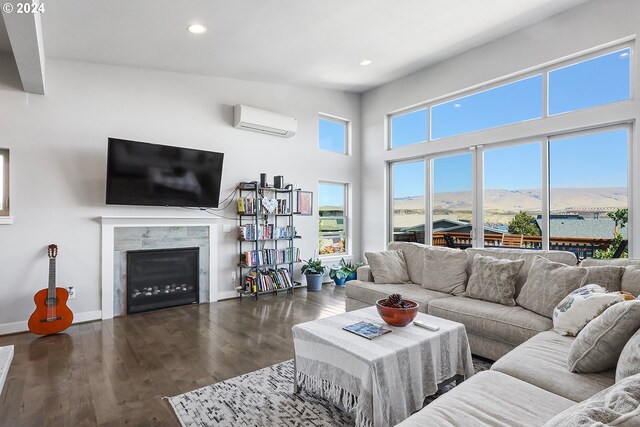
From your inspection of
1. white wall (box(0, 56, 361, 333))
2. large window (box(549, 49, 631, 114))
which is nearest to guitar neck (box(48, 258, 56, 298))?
white wall (box(0, 56, 361, 333))

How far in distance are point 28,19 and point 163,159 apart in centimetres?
211

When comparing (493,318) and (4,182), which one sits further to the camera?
(4,182)

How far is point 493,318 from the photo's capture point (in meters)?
2.79

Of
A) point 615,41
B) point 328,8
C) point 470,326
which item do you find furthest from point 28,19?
point 615,41

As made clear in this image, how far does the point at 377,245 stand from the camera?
640 centimetres

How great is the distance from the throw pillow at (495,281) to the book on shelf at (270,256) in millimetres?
2885

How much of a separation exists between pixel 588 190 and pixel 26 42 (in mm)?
5696

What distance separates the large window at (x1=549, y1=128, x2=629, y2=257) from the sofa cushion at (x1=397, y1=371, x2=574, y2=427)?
128 inches

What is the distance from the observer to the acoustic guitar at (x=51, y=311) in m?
3.50

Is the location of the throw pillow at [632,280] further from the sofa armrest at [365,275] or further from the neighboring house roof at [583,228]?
the sofa armrest at [365,275]

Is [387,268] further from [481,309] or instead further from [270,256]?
[270,256]

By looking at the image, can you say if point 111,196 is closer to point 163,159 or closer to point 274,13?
point 163,159

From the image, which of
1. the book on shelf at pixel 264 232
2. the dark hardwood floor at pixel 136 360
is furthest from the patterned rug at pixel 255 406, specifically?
the book on shelf at pixel 264 232

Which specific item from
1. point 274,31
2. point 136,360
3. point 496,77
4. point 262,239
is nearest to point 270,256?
point 262,239
